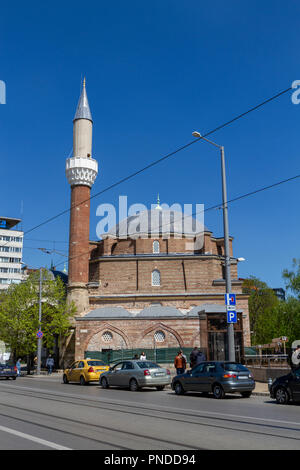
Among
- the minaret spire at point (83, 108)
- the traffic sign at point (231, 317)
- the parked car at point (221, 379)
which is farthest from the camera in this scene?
the minaret spire at point (83, 108)

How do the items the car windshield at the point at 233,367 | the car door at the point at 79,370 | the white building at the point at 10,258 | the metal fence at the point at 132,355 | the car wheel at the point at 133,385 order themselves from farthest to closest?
the white building at the point at 10,258 → the metal fence at the point at 132,355 → the car door at the point at 79,370 → the car wheel at the point at 133,385 → the car windshield at the point at 233,367

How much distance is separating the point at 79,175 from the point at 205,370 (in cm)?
2991

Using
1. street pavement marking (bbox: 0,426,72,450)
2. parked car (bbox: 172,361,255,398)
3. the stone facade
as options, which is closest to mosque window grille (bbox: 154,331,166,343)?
the stone facade

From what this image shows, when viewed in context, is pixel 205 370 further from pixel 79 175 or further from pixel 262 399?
pixel 79 175

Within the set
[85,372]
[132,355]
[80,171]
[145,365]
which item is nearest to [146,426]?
[145,365]

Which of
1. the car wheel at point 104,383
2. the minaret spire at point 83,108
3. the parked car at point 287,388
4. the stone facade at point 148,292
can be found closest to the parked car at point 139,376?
the car wheel at point 104,383

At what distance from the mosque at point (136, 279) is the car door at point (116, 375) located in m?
15.4

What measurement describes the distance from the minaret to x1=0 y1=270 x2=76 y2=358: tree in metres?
3.36

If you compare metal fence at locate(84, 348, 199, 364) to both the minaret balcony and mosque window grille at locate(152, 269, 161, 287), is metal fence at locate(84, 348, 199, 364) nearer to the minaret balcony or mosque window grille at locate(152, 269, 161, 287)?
mosque window grille at locate(152, 269, 161, 287)

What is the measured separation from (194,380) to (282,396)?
3.60 meters

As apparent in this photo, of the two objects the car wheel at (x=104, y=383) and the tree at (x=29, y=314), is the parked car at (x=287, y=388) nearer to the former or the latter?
the car wheel at (x=104, y=383)

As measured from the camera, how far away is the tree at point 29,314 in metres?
35.3
